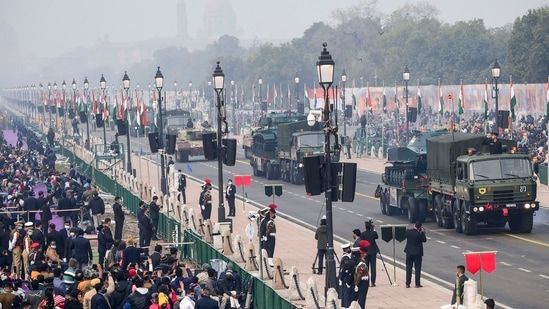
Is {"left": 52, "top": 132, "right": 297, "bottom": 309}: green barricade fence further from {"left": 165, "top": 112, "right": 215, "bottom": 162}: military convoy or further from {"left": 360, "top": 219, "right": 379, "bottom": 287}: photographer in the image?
{"left": 165, "top": 112, "right": 215, "bottom": 162}: military convoy

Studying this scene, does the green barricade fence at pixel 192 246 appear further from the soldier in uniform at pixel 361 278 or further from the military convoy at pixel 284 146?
the military convoy at pixel 284 146

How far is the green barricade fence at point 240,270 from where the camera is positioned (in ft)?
90.9

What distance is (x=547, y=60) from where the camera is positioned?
111312mm

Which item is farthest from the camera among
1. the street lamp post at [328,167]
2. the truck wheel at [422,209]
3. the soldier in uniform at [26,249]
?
the truck wheel at [422,209]

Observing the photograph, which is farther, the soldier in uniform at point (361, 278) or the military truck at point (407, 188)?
the military truck at point (407, 188)

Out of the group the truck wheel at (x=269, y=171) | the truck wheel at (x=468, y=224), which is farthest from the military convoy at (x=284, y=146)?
the truck wheel at (x=468, y=224)

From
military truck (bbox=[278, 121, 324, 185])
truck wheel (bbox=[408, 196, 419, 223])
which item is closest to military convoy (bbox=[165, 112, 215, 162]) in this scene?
military truck (bbox=[278, 121, 324, 185])

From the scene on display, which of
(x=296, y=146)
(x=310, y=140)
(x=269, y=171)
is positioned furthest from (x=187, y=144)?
Result: (x=310, y=140)

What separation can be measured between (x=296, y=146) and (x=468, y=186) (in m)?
23.6

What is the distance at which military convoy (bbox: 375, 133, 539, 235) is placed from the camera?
141ft

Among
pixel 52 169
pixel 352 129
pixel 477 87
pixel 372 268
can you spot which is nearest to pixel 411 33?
pixel 352 129

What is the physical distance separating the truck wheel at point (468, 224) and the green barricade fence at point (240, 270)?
885 cm

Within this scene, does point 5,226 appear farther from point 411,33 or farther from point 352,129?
point 411,33

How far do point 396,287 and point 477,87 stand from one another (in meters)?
66.9
